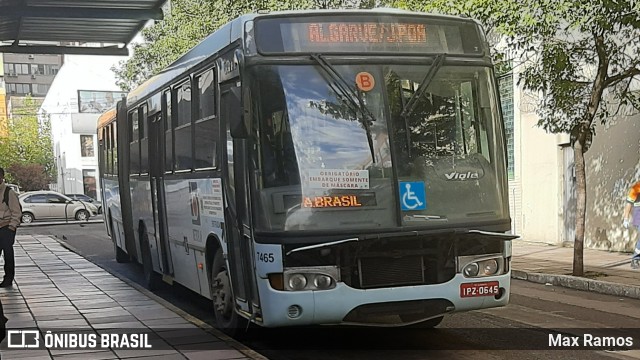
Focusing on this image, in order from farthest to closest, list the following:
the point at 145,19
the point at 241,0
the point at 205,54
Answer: the point at 241,0
the point at 145,19
the point at 205,54

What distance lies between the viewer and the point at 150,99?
11.0 meters

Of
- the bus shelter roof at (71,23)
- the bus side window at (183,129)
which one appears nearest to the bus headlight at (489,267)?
the bus side window at (183,129)

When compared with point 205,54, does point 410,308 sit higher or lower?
lower

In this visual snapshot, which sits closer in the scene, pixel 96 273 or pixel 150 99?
pixel 150 99

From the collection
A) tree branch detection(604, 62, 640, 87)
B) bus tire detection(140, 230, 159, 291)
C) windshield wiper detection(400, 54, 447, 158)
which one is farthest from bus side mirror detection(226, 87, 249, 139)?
tree branch detection(604, 62, 640, 87)

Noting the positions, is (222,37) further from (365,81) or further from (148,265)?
(148,265)

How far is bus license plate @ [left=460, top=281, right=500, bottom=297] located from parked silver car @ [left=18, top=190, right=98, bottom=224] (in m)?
31.4

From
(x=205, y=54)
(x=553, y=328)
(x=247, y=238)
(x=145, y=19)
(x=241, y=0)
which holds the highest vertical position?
(x=241, y=0)

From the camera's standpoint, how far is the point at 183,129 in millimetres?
9195

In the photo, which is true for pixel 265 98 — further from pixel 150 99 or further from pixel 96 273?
pixel 96 273

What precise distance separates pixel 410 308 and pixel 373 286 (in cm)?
41

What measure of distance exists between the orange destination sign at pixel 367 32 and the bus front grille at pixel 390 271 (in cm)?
197

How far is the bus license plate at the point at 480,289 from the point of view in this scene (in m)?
6.94

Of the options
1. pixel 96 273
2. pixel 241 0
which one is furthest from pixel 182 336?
pixel 241 0
